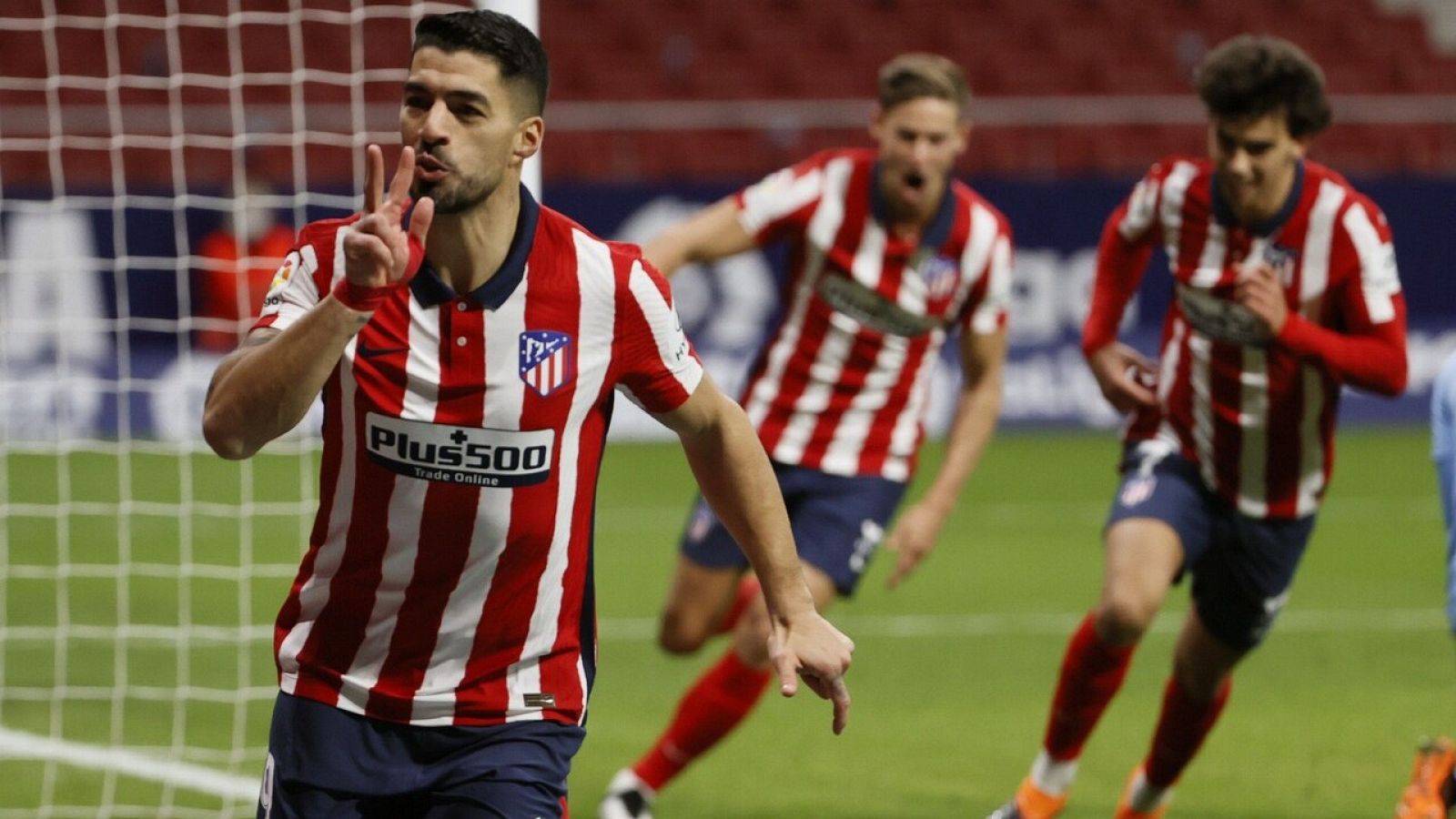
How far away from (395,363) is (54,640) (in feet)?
18.7

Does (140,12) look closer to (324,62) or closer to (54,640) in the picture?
(324,62)

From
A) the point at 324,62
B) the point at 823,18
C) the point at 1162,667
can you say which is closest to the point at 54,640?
the point at 1162,667

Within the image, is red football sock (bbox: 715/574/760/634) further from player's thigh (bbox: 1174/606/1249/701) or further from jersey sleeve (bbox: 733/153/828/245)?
player's thigh (bbox: 1174/606/1249/701)

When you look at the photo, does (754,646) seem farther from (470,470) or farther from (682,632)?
(470,470)

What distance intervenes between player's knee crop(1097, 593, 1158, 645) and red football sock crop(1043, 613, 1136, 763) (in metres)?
0.12

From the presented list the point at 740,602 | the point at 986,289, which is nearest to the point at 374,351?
the point at 986,289

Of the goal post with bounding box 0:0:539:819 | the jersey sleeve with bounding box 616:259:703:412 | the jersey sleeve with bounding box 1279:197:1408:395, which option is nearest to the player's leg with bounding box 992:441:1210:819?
the jersey sleeve with bounding box 1279:197:1408:395

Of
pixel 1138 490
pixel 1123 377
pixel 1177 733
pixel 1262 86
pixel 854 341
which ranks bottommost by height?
pixel 1177 733

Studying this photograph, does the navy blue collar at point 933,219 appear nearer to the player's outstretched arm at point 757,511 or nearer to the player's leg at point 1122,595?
the player's leg at point 1122,595

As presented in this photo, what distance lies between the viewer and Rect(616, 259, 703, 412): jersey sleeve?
3.62 meters

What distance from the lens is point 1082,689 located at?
577cm

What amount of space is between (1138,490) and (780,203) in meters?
1.40

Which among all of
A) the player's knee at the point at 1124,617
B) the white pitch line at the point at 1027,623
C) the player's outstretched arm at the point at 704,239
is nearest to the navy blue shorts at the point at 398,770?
the player's knee at the point at 1124,617

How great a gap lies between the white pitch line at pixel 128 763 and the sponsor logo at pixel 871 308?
2.32 meters
